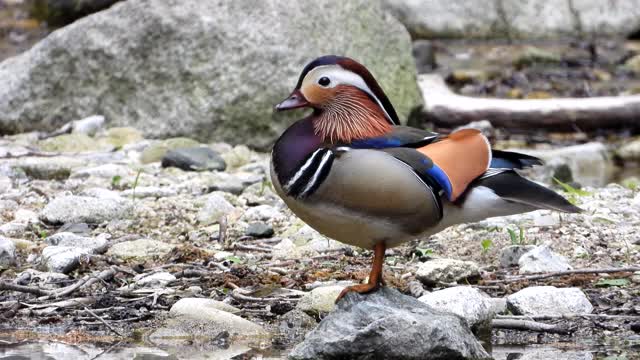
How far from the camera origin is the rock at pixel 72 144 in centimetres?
857

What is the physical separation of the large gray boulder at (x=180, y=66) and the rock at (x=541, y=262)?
3552 millimetres

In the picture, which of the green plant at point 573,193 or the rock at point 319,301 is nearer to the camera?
the rock at point 319,301

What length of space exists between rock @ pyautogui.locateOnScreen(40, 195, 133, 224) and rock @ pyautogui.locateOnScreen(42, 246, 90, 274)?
0.83 m

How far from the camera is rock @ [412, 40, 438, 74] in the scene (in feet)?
46.3

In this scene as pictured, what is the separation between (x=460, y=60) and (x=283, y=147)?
1105 cm

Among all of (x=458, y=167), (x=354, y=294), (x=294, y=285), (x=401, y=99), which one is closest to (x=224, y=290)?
(x=294, y=285)

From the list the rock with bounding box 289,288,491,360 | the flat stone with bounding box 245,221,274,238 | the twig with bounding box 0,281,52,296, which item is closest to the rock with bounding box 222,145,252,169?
the flat stone with bounding box 245,221,274,238

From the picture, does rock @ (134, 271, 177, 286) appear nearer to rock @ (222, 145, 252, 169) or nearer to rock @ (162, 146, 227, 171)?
rock @ (162, 146, 227, 171)

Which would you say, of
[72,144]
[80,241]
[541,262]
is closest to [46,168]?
[72,144]

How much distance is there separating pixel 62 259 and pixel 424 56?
928 centimetres

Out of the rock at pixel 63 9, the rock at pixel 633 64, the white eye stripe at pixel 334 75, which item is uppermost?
the rock at pixel 633 64

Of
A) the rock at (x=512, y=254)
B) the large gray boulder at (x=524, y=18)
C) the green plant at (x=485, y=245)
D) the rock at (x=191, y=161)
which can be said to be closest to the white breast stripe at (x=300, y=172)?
the rock at (x=512, y=254)

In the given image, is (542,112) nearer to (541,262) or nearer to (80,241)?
(541,262)

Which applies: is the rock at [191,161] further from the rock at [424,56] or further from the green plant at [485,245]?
the rock at [424,56]
